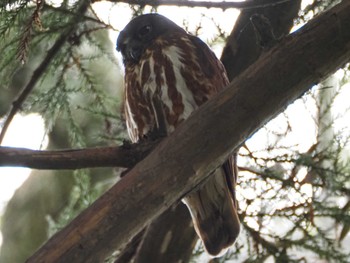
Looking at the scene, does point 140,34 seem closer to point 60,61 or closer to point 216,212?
point 60,61

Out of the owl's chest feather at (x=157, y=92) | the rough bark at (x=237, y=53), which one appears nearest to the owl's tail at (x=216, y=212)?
the rough bark at (x=237, y=53)

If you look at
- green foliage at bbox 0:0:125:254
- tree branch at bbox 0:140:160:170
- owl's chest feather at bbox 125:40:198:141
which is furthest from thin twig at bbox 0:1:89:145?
tree branch at bbox 0:140:160:170

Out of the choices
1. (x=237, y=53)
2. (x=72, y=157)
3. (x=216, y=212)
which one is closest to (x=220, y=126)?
(x=72, y=157)

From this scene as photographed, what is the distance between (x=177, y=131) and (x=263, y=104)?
0.25m

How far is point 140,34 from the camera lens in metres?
3.21

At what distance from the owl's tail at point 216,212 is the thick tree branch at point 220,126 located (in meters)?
0.63

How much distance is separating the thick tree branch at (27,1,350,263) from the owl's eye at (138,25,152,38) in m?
1.19

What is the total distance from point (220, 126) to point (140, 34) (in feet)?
4.22

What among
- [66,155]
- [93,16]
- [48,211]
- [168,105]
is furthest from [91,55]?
[48,211]

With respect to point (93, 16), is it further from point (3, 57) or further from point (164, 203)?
point (164, 203)

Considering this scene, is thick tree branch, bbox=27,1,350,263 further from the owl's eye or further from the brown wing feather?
the owl's eye

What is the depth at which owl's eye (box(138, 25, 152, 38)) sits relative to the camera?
3.20m

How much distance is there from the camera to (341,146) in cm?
280

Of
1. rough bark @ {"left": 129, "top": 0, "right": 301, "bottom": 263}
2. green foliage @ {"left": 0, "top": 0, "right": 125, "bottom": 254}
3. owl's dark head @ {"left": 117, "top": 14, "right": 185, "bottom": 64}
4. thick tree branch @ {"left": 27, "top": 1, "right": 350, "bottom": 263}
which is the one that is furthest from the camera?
owl's dark head @ {"left": 117, "top": 14, "right": 185, "bottom": 64}
